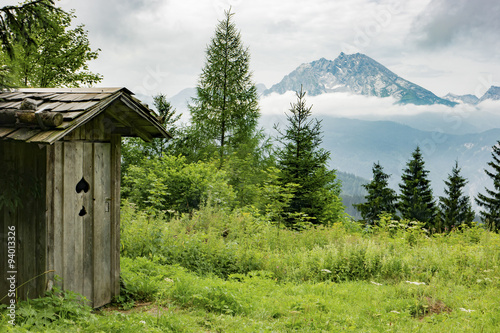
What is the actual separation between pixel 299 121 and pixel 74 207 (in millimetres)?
12220

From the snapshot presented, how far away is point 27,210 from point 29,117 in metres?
1.19

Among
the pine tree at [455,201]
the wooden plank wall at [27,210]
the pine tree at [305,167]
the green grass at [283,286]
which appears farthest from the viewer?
the pine tree at [455,201]

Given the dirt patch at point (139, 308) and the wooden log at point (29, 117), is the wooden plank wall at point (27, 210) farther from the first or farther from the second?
the dirt patch at point (139, 308)

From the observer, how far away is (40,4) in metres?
4.19

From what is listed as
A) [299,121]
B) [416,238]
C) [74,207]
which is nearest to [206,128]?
[299,121]

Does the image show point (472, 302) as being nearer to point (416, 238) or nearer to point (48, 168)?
point (416, 238)

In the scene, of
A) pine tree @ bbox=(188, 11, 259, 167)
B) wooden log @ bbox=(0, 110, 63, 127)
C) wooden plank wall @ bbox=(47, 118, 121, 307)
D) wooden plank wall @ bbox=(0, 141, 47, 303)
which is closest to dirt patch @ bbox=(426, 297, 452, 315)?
wooden plank wall @ bbox=(47, 118, 121, 307)

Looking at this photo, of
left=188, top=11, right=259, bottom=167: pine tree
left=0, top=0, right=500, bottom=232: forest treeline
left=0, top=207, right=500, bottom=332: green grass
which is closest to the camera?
left=0, top=207, right=500, bottom=332: green grass

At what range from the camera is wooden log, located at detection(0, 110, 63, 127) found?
3926mm

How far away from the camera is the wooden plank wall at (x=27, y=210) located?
4.35 metres

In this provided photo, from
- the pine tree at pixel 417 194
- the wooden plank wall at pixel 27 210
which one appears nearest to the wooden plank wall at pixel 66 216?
the wooden plank wall at pixel 27 210

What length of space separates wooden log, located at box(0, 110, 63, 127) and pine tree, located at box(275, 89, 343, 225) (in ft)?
32.4

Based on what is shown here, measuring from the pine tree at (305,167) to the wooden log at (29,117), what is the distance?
9.87 m

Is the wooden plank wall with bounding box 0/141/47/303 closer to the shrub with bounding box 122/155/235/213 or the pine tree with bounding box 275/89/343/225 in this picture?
the shrub with bounding box 122/155/235/213
